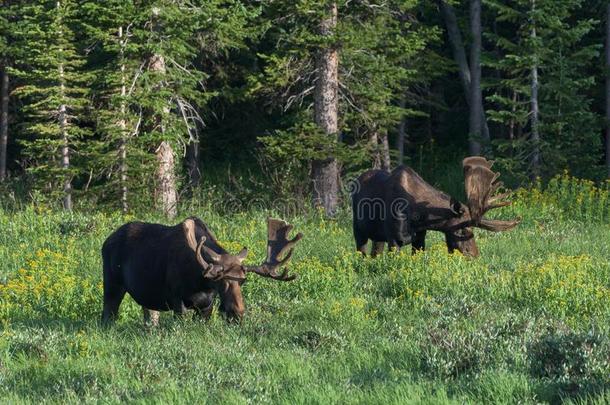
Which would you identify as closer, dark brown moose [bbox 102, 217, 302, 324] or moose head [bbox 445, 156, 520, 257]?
dark brown moose [bbox 102, 217, 302, 324]

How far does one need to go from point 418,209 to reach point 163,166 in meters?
9.36

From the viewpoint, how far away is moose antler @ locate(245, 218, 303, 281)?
11.8 metres

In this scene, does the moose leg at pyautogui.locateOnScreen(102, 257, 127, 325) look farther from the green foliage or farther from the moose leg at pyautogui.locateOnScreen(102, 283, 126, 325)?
the green foliage

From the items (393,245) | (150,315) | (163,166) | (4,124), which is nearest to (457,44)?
(163,166)

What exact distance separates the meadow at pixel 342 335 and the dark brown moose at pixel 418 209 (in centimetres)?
58

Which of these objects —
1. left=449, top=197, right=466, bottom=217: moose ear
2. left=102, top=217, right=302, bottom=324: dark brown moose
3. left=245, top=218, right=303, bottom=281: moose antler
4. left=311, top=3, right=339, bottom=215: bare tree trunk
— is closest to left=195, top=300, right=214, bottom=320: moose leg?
left=102, top=217, right=302, bottom=324: dark brown moose

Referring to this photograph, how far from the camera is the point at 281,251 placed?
12211 mm

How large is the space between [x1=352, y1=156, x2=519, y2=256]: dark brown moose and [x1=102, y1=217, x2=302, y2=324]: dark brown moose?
4.00 meters

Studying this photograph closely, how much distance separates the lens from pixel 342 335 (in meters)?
11.1

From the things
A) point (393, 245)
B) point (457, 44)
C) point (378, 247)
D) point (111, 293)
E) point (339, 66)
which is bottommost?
point (111, 293)

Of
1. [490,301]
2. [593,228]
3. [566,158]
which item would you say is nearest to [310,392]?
[490,301]

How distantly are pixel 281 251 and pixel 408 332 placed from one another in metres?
1.87

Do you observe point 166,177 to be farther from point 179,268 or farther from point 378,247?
point 179,268

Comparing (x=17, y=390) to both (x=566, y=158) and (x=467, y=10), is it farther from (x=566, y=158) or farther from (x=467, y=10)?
(x=467, y=10)
